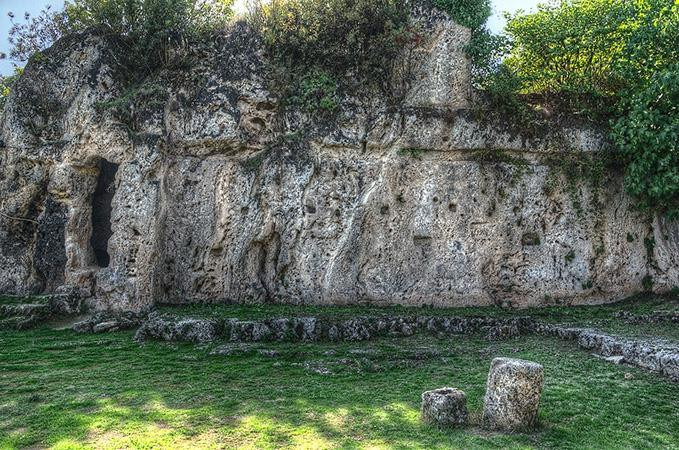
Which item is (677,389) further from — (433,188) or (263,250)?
(263,250)

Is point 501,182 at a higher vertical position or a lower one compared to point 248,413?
higher

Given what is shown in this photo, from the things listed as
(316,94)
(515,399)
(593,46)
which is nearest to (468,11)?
(593,46)

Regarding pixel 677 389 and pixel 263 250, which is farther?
pixel 263 250

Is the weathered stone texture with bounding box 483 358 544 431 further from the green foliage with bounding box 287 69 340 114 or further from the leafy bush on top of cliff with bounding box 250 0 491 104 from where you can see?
the leafy bush on top of cliff with bounding box 250 0 491 104

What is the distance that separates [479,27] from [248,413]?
17.9 metres

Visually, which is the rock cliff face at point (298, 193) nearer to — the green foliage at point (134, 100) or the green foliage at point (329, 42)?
Answer: the green foliage at point (134, 100)

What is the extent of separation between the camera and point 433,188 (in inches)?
722

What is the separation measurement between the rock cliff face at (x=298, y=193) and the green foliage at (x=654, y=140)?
1.11 meters

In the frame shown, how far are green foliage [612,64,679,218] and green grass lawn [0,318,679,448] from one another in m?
7.54

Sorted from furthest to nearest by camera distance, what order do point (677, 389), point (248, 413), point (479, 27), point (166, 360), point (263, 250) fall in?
point (479, 27), point (263, 250), point (166, 360), point (677, 389), point (248, 413)

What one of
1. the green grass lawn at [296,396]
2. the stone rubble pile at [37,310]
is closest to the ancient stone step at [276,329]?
the green grass lawn at [296,396]

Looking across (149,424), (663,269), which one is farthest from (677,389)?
(663,269)

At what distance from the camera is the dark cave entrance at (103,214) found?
19.7 meters

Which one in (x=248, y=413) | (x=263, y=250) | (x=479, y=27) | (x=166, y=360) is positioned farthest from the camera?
(x=479, y=27)
